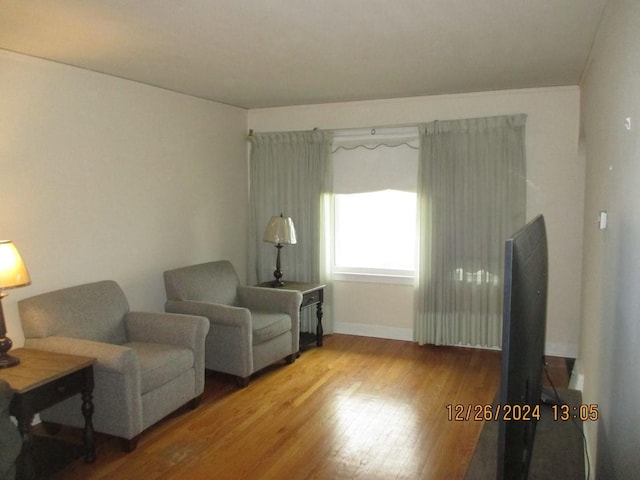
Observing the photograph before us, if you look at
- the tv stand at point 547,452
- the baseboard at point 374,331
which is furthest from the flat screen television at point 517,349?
the baseboard at point 374,331

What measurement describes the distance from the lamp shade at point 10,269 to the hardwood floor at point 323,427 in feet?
3.46

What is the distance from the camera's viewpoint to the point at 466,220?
466 cm

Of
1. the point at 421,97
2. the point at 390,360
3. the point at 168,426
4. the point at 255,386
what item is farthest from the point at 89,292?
the point at 421,97

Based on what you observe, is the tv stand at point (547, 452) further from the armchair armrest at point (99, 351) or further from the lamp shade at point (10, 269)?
the lamp shade at point (10, 269)

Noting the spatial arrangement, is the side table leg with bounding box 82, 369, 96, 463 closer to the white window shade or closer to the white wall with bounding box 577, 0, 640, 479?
the white wall with bounding box 577, 0, 640, 479

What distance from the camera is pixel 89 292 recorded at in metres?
3.46

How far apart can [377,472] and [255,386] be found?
1460 mm

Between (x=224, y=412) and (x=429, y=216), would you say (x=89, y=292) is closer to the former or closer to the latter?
(x=224, y=412)

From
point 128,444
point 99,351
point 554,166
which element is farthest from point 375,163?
point 128,444

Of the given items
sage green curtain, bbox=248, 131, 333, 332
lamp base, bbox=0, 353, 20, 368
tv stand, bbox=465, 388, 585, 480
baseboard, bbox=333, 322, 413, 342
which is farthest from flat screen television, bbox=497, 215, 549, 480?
sage green curtain, bbox=248, 131, 333, 332

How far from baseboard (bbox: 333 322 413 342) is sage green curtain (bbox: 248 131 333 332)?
0.55 feet

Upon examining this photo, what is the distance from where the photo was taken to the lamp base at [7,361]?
2.67 meters

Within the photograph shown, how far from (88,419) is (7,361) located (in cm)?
53

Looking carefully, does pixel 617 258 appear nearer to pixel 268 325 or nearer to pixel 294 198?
pixel 268 325
